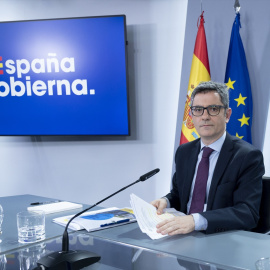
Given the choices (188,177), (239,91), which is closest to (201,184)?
(188,177)

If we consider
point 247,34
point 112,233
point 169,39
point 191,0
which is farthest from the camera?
point 169,39

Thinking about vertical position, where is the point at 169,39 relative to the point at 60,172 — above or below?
above

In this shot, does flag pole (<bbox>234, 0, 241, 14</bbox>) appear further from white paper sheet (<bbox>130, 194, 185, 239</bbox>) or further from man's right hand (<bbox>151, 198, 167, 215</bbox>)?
white paper sheet (<bbox>130, 194, 185, 239</bbox>)

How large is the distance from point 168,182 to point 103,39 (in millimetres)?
1562

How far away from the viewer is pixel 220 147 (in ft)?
6.77

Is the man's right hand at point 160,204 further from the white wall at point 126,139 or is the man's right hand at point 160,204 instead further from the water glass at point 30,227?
the white wall at point 126,139

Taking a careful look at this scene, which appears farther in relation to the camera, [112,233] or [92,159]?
[92,159]

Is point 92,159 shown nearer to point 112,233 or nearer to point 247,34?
point 247,34

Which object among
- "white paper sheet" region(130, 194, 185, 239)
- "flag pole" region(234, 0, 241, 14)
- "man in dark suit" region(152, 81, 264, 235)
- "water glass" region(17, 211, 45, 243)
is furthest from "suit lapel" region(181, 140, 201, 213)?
"flag pole" region(234, 0, 241, 14)

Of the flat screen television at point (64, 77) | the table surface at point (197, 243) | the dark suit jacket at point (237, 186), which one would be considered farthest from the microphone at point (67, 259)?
the flat screen television at point (64, 77)

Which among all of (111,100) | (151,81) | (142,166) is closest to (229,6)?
(151,81)

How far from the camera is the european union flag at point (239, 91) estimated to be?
10.3ft

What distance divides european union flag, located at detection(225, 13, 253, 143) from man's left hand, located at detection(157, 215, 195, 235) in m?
1.71

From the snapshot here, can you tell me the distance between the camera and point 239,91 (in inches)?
125
